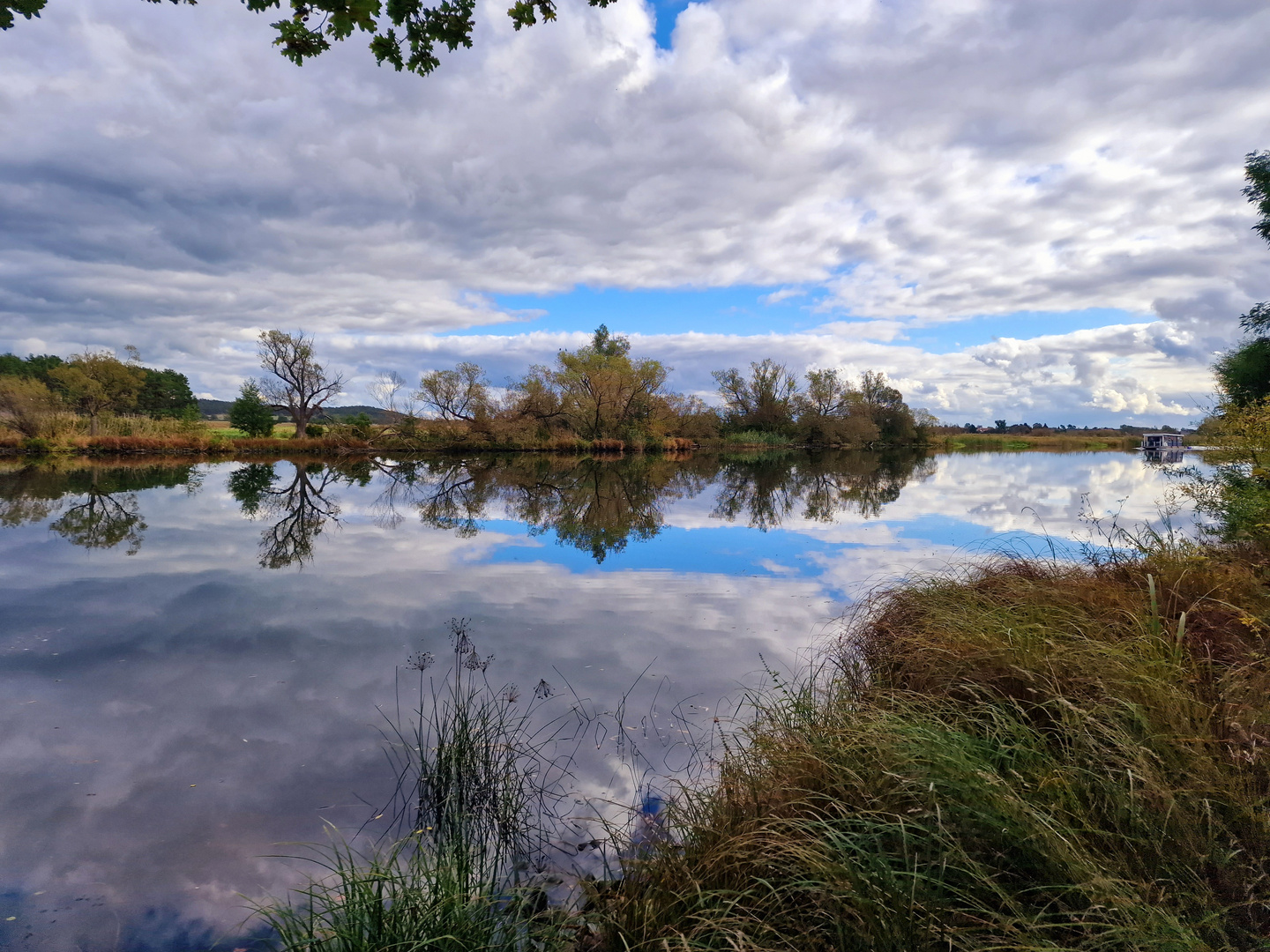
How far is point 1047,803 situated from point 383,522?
14833 mm

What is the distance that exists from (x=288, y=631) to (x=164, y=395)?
71.5 m

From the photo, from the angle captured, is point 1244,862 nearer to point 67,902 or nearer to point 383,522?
point 67,902

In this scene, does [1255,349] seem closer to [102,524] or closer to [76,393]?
[102,524]

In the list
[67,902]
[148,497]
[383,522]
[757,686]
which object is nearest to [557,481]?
[383,522]

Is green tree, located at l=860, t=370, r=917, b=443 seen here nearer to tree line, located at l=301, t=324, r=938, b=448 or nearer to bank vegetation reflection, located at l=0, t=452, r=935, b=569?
tree line, located at l=301, t=324, r=938, b=448

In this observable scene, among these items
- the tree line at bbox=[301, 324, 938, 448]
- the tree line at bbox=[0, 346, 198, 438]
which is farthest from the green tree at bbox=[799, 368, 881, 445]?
the tree line at bbox=[0, 346, 198, 438]

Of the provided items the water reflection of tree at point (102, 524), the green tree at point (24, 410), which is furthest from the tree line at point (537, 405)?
the water reflection of tree at point (102, 524)

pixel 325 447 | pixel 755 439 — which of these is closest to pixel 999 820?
pixel 325 447

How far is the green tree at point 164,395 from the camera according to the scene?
60.5 meters

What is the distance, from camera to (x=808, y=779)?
3.12 meters

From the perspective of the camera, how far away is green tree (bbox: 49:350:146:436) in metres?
37.8

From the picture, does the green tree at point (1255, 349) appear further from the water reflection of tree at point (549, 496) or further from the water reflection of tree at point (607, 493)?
the water reflection of tree at point (549, 496)

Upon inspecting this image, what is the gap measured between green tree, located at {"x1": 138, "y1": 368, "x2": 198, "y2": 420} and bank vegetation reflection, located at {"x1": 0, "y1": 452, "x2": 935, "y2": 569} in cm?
3864

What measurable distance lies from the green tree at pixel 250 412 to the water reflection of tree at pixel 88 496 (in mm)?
12072
